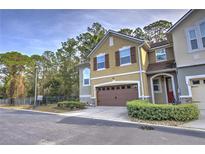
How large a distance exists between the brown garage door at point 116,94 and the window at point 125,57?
2.32 meters

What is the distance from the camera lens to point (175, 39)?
11297mm

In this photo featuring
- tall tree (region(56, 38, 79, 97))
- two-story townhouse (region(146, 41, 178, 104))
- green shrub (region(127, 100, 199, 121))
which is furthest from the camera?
tall tree (region(56, 38, 79, 97))

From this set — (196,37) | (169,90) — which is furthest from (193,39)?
(169,90)

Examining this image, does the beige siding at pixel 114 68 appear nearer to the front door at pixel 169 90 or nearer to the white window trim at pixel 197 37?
the front door at pixel 169 90

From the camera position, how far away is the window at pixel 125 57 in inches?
563

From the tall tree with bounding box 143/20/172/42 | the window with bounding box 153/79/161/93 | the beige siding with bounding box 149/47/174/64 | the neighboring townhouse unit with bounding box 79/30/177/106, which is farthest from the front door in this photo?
the tall tree with bounding box 143/20/172/42

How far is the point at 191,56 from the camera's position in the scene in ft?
34.2

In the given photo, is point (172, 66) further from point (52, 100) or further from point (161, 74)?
point (52, 100)

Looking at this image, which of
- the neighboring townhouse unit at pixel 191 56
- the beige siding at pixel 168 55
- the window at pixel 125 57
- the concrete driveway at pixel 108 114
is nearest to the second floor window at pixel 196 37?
the neighboring townhouse unit at pixel 191 56

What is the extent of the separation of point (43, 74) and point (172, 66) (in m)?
29.2

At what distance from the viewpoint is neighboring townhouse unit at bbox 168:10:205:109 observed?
1016cm

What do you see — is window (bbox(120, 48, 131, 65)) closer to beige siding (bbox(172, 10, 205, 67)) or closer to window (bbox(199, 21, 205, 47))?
beige siding (bbox(172, 10, 205, 67))

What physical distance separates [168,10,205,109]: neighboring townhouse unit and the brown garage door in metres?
4.30
